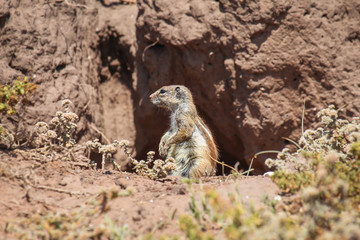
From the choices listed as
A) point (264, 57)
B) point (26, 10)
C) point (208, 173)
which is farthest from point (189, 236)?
point (26, 10)

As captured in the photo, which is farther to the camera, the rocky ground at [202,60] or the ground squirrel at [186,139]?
the rocky ground at [202,60]

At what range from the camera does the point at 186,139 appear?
25.6ft

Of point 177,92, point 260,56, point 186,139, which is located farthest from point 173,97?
point 260,56

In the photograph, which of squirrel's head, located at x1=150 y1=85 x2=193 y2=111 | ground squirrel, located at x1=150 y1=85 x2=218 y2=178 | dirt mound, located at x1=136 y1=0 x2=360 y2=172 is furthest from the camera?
squirrel's head, located at x1=150 y1=85 x2=193 y2=111

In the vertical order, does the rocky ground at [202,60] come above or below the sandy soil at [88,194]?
above

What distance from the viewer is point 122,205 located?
447cm

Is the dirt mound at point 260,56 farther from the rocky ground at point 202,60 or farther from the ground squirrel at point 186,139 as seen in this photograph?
the ground squirrel at point 186,139

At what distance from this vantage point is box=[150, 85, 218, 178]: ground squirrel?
7340 mm

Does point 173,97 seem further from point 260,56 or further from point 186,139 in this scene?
point 260,56

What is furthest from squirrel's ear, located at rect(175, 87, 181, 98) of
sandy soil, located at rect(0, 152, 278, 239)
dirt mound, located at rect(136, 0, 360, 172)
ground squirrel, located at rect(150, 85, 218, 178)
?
sandy soil, located at rect(0, 152, 278, 239)

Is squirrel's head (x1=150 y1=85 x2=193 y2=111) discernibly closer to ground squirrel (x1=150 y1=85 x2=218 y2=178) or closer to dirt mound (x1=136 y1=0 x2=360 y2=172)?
ground squirrel (x1=150 y1=85 x2=218 y2=178)

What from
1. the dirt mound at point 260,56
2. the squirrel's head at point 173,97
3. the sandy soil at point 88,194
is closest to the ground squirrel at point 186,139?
the squirrel's head at point 173,97

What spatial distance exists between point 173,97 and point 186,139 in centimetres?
101

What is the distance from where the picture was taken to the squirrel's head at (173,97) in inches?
329
